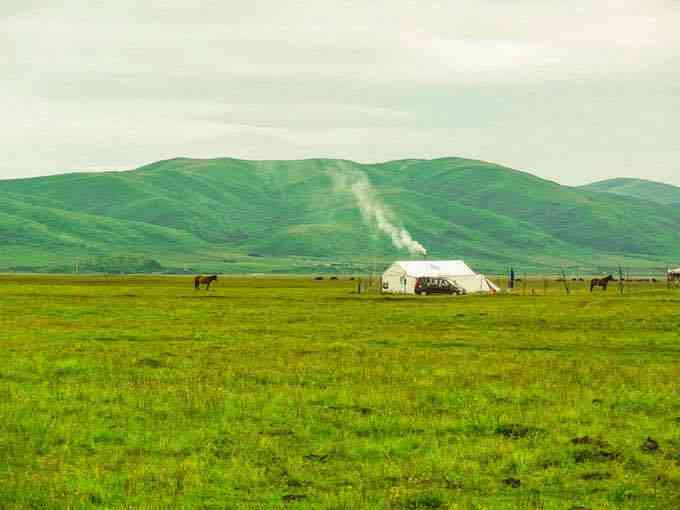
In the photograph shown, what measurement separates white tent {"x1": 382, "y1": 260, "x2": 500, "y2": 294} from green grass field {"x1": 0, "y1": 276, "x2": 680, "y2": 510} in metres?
69.1

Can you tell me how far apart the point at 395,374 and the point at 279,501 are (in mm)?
14834

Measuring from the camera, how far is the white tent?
110812 millimetres

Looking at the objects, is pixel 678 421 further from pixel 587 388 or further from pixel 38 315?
pixel 38 315

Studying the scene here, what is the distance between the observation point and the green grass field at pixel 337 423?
A: 14578 millimetres

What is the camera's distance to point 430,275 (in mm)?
111875

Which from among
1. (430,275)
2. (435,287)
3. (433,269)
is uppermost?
(433,269)

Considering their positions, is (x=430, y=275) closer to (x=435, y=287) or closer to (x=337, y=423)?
(x=435, y=287)

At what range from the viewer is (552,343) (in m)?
40.7

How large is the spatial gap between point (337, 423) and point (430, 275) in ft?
303

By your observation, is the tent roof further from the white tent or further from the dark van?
the dark van

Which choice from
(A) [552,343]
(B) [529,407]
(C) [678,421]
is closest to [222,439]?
(B) [529,407]

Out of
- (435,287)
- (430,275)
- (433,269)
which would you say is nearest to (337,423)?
(435,287)

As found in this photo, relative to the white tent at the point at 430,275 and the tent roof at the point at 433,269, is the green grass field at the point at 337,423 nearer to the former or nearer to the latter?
the white tent at the point at 430,275

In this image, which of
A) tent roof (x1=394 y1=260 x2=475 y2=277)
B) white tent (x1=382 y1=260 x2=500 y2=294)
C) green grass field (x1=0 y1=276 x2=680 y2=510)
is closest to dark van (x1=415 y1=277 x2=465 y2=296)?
white tent (x1=382 y1=260 x2=500 y2=294)
